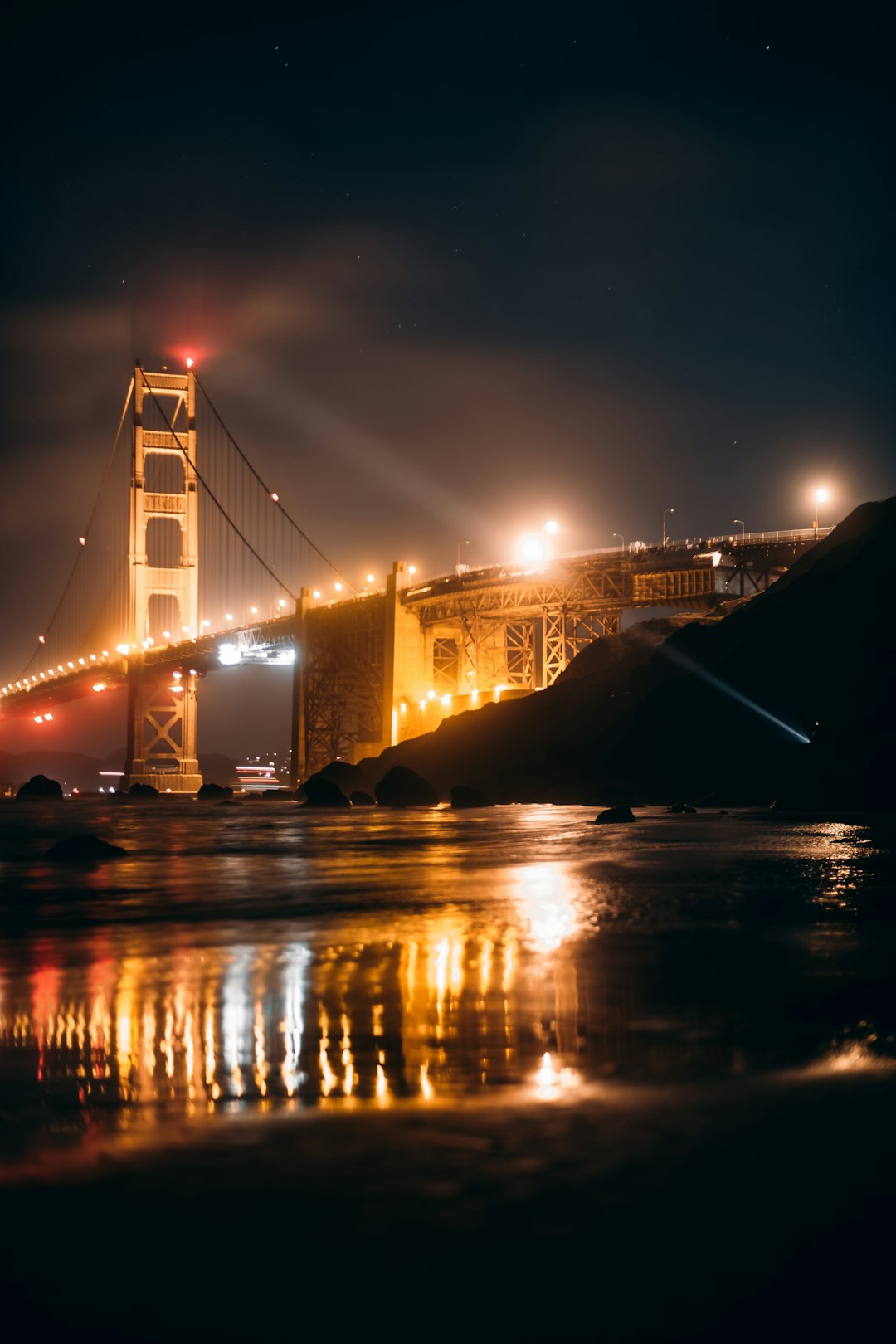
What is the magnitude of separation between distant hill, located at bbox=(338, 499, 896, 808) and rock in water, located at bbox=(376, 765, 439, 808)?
2.55m

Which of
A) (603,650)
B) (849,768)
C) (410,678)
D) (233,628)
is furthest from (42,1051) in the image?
(233,628)

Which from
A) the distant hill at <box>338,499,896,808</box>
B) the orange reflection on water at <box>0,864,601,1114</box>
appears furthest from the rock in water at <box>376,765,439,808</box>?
the orange reflection on water at <box>0,864,601,1114</box>

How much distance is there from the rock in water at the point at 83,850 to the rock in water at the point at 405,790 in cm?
2362

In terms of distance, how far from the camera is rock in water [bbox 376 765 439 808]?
43.1 meters

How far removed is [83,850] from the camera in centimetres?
Answer: 1891

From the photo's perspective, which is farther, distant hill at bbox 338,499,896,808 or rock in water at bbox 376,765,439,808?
rock in water at bbox 376,765,439,808

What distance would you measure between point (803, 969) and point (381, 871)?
861 centimetres

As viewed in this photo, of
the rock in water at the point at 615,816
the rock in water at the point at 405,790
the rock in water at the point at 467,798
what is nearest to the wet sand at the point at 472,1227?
the rock in water at the point at 615,816

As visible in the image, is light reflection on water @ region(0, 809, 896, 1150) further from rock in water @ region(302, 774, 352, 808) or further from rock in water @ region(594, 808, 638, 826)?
rock in water @ region(302, 774, 352, 808)

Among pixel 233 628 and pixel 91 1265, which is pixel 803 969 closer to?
pixel 91 1265

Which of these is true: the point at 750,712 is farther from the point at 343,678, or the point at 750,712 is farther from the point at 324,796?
the point at 343,678

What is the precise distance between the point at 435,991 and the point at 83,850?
1391 cm

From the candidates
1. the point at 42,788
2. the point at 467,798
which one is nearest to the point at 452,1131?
the point at 467,798

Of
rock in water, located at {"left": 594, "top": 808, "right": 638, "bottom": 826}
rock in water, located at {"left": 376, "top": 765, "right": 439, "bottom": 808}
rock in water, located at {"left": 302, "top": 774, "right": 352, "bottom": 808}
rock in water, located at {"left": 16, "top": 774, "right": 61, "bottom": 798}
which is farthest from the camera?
rock in water, located at {"left": 16, "top": 774, "right": 61, "bottom": 798}
